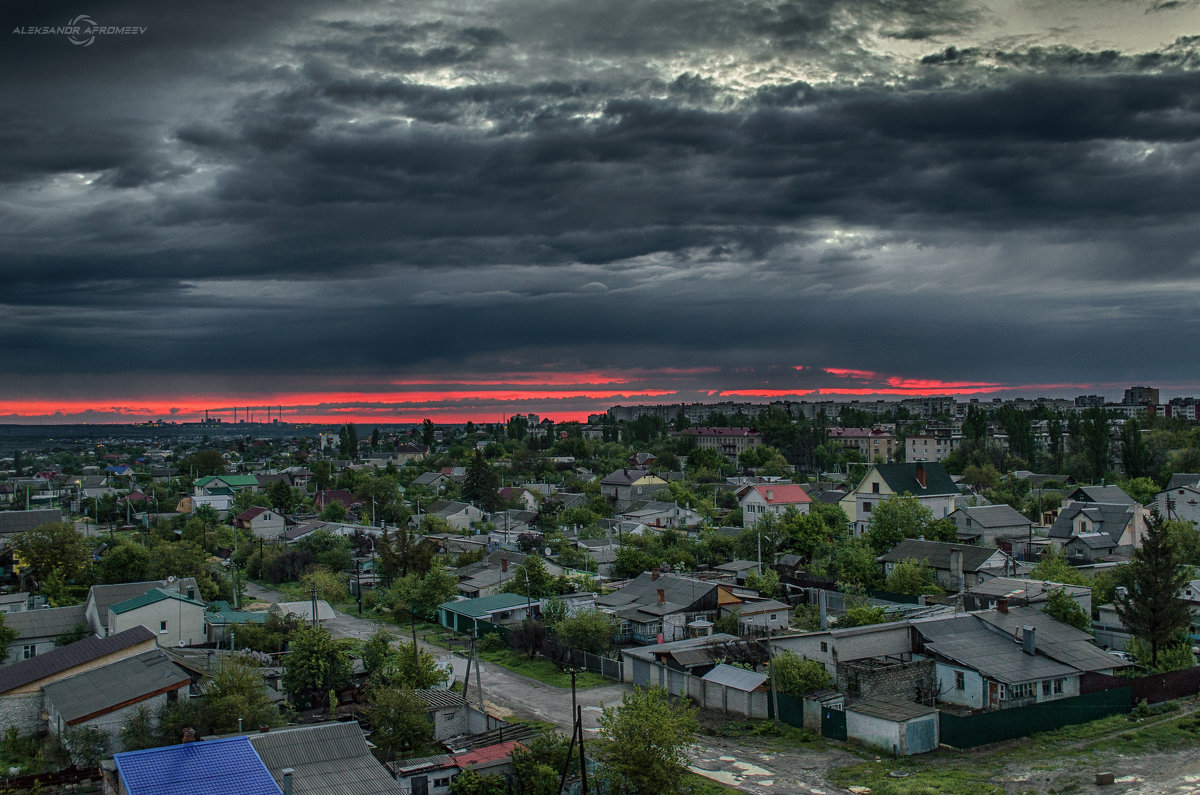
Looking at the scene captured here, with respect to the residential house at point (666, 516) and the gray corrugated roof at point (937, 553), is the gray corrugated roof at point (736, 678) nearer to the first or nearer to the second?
the gray corrugated roof at point (937, 553)

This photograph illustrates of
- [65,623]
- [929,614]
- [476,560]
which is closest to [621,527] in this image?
[476,560]

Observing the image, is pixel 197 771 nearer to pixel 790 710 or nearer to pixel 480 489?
pixel 790 710

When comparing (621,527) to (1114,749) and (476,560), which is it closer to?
(476,560)

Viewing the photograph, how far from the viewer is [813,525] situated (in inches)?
2256

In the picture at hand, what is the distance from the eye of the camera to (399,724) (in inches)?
1007

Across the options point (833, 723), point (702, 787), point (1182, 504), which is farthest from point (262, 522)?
point (1182, 504)

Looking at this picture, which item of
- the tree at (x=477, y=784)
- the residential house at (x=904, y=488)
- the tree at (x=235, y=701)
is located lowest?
the tree at (x=477, y=784)

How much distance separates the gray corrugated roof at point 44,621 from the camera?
37344mm

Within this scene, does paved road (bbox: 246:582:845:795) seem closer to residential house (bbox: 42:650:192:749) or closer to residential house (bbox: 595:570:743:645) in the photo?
residential house (bbox: 595:570:743:645)

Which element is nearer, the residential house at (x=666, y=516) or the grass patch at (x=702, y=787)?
the grass patch at (x=702, y=787)

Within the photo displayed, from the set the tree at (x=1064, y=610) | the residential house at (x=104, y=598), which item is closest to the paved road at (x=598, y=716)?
the residential house at (x=104, y=598)

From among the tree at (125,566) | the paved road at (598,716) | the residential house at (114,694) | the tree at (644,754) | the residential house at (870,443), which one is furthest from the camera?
the residential house at (870,443)

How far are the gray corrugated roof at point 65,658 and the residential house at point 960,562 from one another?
37054 mm

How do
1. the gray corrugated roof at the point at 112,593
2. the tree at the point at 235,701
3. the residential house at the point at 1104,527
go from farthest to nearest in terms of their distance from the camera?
the residential house at the point at 1104,527 < the gray corrugated roof at the point at 112,593 < the tree at the point at 235,701
